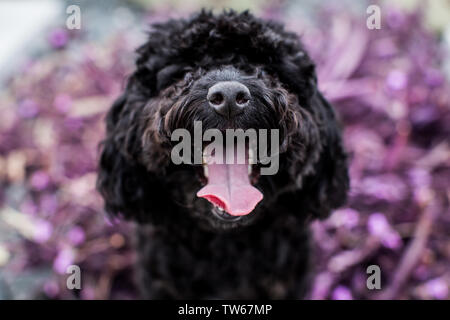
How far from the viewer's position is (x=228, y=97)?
159 cm

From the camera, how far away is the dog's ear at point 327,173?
215cm

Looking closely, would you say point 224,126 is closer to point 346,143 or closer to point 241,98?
point 241,98

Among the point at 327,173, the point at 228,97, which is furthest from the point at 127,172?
the point at 327,173

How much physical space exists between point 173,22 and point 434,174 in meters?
2.31

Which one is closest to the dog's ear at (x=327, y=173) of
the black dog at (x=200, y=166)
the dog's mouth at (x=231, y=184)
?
the black dog at (x=200, y=166)

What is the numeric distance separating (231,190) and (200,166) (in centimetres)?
19

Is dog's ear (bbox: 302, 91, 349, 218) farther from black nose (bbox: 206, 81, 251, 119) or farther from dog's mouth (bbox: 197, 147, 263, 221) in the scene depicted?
black nose (bbox: 206, 81, 251, 119)

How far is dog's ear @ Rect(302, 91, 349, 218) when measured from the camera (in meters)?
2.15

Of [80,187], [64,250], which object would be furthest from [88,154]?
[64,250]

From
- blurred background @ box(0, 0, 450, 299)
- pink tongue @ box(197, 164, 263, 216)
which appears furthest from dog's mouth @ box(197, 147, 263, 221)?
blurred background @ box(0, 0, 450, 299)

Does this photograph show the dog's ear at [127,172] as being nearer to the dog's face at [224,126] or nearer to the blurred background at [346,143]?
the dog's face at [224,126]

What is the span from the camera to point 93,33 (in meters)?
4.75
